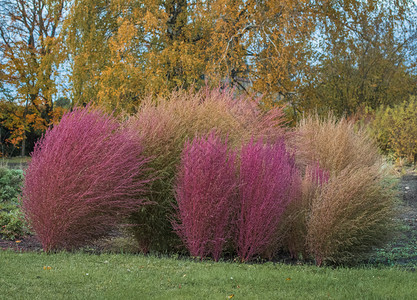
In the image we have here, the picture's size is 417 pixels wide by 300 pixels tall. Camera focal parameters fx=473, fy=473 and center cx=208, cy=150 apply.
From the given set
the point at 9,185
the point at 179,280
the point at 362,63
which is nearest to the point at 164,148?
the point at 179,280

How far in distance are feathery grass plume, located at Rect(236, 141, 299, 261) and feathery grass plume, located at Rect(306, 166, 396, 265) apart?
1.56 ft

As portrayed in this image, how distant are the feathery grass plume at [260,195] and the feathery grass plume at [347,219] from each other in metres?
0.48

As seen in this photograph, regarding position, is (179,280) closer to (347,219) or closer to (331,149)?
(347,219)

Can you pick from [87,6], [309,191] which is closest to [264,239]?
[309,191]

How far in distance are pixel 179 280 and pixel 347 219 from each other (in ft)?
7.96

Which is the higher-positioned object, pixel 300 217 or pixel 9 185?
pixel 300 217

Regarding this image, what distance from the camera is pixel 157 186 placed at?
6523 millimetres

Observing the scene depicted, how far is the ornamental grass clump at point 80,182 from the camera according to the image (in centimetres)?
583

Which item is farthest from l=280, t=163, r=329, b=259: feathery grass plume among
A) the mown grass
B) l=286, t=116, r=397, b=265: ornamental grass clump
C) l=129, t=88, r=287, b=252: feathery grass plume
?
l=129, t=88, r=287, b=252: feathery grass plume

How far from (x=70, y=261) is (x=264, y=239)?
230 centimetres

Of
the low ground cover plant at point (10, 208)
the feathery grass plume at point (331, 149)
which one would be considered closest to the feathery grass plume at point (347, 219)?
the feathery grass plume at point (331, 149)

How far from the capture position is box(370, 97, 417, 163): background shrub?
13.6 metres

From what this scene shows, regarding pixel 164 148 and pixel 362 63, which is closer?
pixel 164 148

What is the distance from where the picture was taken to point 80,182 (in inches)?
232
